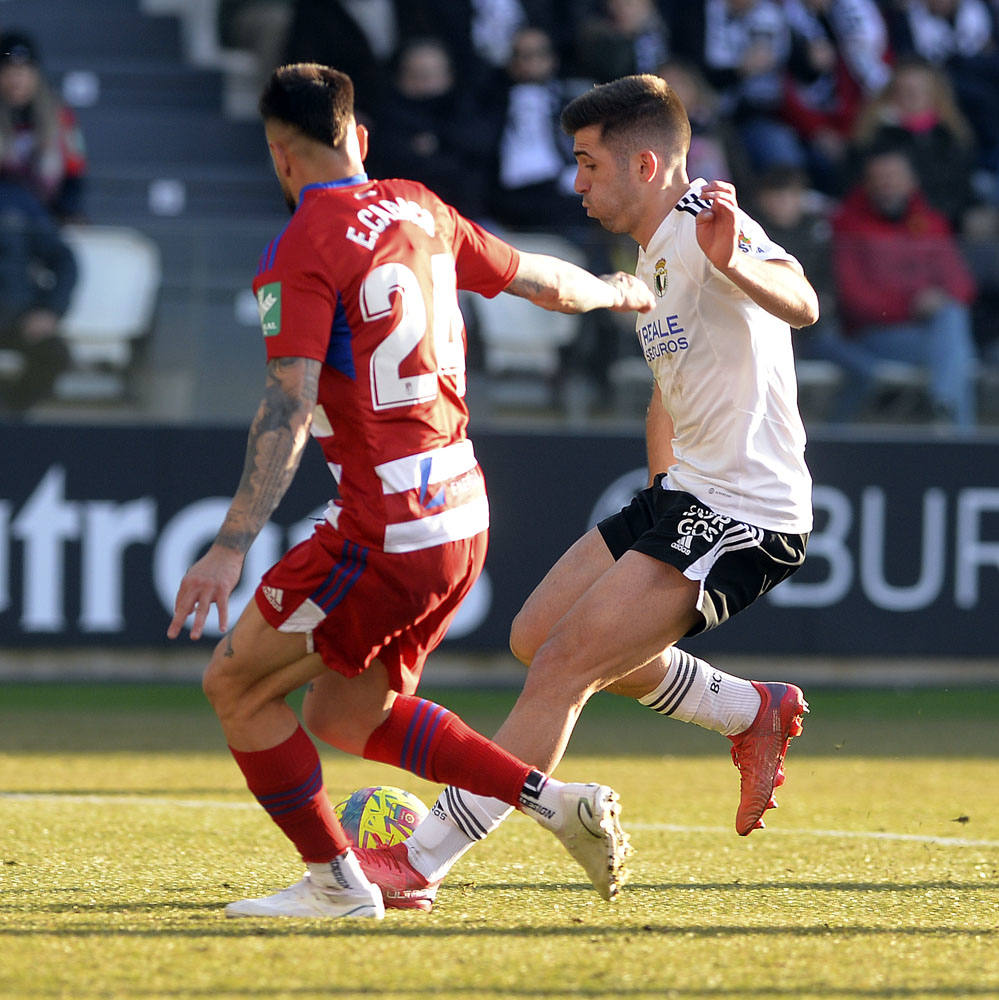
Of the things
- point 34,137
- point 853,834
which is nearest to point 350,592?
point 853,834

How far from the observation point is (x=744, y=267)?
4.07 metres

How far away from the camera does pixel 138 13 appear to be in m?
13.9

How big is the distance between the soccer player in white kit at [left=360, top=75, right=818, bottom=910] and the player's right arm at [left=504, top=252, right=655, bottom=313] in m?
0.08

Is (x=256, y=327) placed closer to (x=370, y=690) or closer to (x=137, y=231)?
(x=137, y=231)

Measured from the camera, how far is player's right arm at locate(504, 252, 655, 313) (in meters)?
4.33

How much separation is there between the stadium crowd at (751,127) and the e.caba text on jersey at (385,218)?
197 inches

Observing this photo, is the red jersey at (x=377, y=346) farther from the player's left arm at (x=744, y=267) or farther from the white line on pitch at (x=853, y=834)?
the white line on pitch at (x=853, y=834)

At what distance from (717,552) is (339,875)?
130 centimetres

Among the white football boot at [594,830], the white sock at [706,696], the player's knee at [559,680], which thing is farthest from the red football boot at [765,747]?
the white football boot at [594,830]

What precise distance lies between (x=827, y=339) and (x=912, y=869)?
476cm

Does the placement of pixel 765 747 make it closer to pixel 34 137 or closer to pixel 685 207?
pixel 685 207

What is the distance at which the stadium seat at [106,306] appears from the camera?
8.80 meters

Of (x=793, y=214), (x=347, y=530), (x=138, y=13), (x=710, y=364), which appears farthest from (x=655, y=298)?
(x=138, y=13)

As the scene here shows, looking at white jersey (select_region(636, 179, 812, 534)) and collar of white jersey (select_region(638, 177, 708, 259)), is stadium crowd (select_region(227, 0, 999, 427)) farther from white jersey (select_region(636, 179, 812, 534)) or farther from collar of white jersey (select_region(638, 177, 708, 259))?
white jersey (select_region(636, 179, 812, 534))
